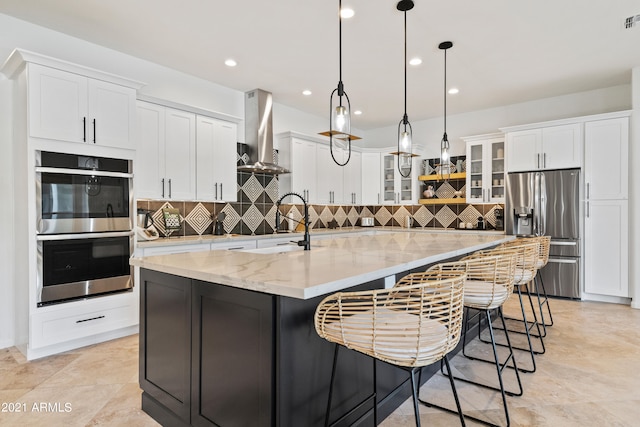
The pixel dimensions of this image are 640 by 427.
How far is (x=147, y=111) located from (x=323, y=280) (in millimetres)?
3252

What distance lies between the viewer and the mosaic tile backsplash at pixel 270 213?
439cm

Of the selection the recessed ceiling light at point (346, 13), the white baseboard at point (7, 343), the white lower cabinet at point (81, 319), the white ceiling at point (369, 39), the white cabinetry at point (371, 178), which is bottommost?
the white baseboard at point (7, 343)

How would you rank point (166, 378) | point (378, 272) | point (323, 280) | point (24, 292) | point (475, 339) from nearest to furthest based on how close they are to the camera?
point (323, 280) < point (378, 272) < point (166, 378) < point (24, 292) < point (475, 339)

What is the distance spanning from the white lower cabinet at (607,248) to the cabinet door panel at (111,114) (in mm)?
5516

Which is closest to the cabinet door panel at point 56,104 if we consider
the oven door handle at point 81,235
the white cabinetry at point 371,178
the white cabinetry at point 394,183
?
the oven door handle at point 81,235

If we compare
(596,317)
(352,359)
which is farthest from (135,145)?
(596,317)

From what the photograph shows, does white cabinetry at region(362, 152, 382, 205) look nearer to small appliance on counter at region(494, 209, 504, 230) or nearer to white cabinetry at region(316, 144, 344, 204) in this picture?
white cabinetry at region(316, 144, 344, 204)

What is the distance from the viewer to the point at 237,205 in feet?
16.1

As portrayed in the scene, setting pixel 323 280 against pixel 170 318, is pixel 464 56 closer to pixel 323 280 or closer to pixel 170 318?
pixel 323 280

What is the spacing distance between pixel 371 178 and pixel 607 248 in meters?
3.65

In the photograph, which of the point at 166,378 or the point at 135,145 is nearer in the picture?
the point at 166,378

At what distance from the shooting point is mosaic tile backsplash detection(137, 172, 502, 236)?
439 cm

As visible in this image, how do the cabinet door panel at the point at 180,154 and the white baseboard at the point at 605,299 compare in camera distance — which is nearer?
the cabinet door panel at the point at 180,154

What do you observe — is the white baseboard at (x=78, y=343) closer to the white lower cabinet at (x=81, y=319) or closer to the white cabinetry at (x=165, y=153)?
→ the white lower cabinet at (x=81, y=319)
